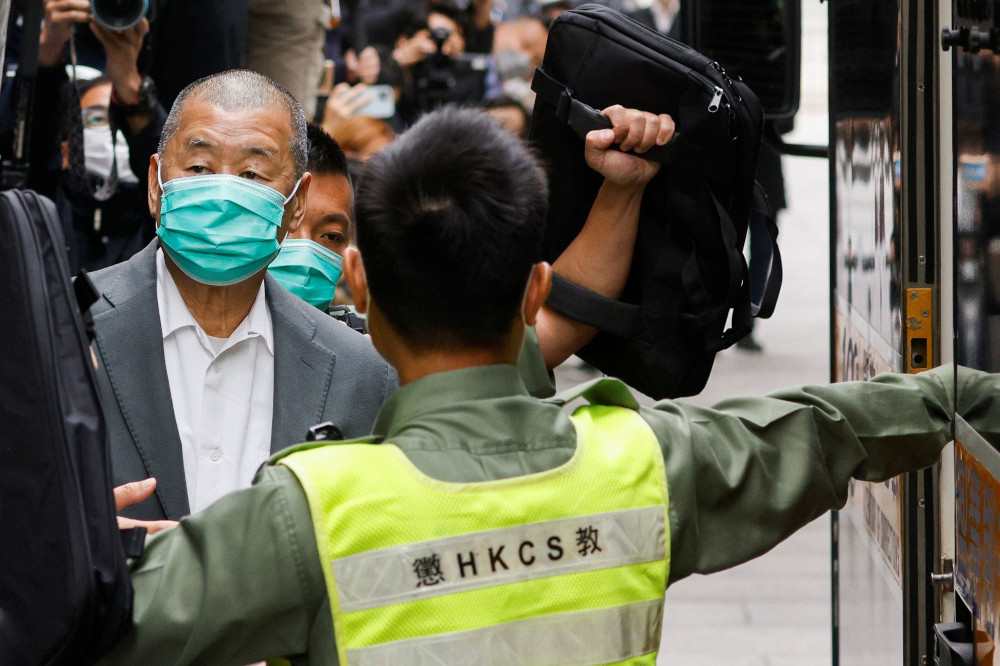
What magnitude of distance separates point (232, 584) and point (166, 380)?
3.20 feet

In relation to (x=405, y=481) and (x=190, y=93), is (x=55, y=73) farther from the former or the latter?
(x=405, y=481)

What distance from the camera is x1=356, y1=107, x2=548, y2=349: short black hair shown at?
5.45 ft

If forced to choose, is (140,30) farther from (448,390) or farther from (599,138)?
(448,390)

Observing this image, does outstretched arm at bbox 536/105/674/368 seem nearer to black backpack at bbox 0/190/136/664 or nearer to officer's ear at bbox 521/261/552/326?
officer's ear at bbox 521/261/552/326

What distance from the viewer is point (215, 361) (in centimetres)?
253

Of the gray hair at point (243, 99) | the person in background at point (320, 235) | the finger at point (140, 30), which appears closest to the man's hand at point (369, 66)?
the finger at point (140, 30)

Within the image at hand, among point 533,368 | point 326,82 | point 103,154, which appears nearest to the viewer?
point 533,368

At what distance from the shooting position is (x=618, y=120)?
7.98 feet

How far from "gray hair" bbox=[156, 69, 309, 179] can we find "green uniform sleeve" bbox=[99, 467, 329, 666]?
124 cm

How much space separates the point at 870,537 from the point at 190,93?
180 cm

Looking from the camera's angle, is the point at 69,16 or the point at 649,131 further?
the point at 69,16

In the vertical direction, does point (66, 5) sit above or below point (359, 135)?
above

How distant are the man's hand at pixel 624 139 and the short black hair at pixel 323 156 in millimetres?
1026

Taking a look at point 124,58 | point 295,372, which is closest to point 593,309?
point 295,372
